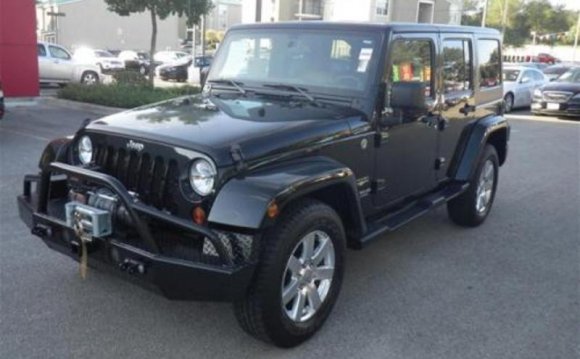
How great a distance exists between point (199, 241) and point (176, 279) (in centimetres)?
29

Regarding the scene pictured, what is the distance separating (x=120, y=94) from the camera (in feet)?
45.8

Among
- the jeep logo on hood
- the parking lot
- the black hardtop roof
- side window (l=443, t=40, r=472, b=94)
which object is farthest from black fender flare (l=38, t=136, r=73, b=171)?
side window (l=443, t=40, r=472, b=94)

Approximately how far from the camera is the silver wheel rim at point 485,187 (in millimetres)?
5973

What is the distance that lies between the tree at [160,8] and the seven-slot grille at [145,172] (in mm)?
13888

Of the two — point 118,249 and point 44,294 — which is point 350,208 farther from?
point 44,294

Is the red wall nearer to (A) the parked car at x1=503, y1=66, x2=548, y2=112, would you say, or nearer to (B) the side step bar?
(B) the side step bar

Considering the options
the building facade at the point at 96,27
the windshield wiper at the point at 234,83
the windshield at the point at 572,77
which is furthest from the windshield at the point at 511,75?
the building facade at the point at 96,27

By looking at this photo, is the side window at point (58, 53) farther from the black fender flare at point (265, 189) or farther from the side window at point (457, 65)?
the black fender flare at point (265, 189)

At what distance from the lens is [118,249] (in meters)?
3.16

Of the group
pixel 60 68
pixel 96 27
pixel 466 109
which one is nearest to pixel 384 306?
pixel 466 109

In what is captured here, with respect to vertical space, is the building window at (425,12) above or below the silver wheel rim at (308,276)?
above

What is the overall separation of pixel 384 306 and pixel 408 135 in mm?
1349

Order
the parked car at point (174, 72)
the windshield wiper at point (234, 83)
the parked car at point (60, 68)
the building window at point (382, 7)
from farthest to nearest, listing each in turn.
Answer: the building window at point (382, 7), the parked car at point (174, 72), the parked car at point (60, 68), the windshield wiper at point (234, 83)

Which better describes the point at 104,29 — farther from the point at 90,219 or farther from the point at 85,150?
the point at 90,219
